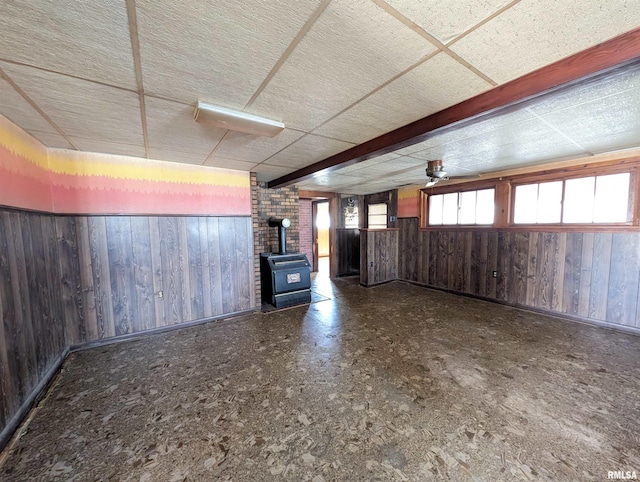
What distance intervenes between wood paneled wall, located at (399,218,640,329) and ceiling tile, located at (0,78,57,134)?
5812mm

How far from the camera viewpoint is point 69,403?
6.40 feet

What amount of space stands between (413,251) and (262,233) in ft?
11.5

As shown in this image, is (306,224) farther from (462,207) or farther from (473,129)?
(473,129)

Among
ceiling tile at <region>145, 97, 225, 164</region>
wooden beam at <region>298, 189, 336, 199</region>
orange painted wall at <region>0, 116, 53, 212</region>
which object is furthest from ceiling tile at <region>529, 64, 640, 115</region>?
wooden beam at <region>298, 189, 336, 199</region>

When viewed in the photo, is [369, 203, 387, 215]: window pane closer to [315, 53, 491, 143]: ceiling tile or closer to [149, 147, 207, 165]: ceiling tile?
[315, 53, 491, 143]: ceiling tile

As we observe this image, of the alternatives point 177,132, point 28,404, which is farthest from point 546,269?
point 28,404

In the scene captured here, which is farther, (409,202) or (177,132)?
(409,202)

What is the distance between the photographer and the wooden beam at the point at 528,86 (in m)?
1.15

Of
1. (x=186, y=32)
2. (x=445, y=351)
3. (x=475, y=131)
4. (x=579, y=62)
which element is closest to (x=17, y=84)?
(x=186, y=32)

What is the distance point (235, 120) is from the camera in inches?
74.4

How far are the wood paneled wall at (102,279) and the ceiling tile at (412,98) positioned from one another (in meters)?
2.44

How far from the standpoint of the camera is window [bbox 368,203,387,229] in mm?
6510

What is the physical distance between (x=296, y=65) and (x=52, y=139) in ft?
8.86

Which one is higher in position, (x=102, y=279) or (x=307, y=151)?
(x=307, y=151)
